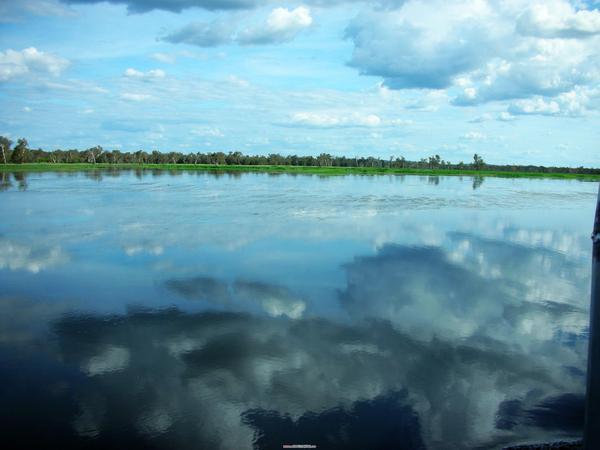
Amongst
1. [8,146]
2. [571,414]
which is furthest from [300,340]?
[8,146]

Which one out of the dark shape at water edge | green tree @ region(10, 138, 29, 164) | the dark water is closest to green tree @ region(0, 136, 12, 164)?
green tree @ region(10, 138, 29, 164)

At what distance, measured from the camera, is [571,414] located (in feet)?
30.0

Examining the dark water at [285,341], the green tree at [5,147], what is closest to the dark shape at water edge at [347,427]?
the dark water at [285,341]

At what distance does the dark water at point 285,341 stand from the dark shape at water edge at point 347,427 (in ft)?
0.12

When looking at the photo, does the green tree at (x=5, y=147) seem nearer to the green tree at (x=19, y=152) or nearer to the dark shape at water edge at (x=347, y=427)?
the green tree at (x=19, y=152)

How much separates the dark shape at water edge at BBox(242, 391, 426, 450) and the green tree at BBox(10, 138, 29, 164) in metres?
140

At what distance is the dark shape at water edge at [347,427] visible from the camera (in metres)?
8.04

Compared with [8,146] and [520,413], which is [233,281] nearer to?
[520,413]

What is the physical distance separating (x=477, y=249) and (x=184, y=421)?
19.9m

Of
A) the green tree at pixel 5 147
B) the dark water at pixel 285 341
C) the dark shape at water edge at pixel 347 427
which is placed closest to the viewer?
the dark shape at water edge at pixel 347 427

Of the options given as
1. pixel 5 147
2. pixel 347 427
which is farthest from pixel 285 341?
pixel 5 147

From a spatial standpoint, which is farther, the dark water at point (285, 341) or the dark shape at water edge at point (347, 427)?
the dark water at point (285, 341)

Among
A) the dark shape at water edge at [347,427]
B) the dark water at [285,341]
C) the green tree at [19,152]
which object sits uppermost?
the green tree at [19,152]

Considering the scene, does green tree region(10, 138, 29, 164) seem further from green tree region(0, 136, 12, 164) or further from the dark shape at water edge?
the dark shape at water edge
